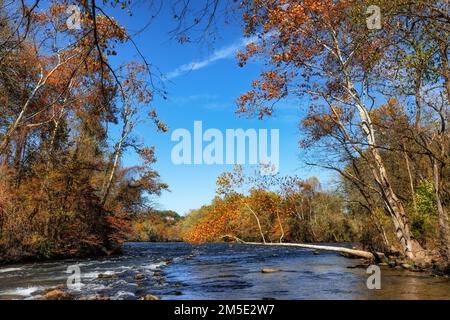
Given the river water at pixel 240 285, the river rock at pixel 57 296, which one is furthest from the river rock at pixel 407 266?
the river rock at pixel 57 296

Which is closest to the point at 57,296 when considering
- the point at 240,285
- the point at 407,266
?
the point at 240,285

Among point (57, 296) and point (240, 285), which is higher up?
point (57, 296)

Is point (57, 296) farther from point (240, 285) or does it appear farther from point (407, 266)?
point (407, 266)

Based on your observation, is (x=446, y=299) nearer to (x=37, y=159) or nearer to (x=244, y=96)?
(x=244, y=96)

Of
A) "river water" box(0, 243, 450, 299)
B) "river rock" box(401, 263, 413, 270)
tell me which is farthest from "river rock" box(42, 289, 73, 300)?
"river rock" box(401, 263, 413, 270)

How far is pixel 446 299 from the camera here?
9070 mm

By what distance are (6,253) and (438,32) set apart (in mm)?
20231

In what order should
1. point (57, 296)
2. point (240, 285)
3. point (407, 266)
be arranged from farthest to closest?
point (407, 266) → point (240, 285) → point (57, 296)

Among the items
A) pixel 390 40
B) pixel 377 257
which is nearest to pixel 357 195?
pixel 377 257

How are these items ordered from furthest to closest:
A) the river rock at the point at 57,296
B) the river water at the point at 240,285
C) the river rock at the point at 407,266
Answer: the river rock at the point at 407,266 → the river water at the point at 240,285 → the river rock at the point at 57,296

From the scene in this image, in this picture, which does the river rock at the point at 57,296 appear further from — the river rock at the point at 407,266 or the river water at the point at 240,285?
the river rock at the point at 407,266

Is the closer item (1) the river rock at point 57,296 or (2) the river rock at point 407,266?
(1) the river rock at point 57,296

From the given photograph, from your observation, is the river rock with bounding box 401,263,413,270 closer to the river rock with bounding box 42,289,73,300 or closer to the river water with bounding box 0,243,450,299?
the river water with bounding box 0,243,450,299
